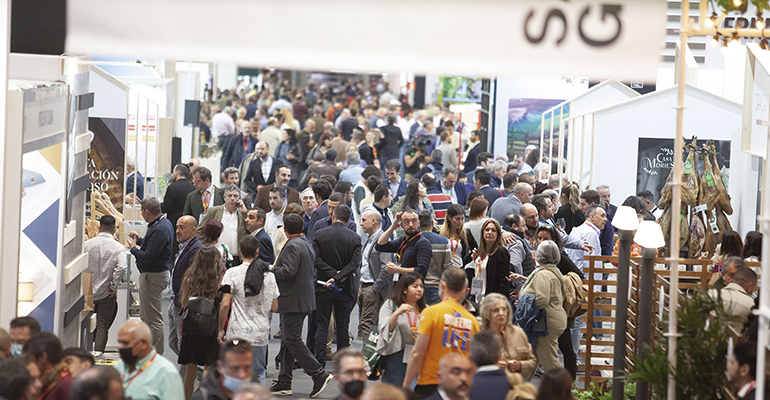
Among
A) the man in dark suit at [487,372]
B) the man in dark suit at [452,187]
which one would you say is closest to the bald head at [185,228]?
the man in dark suit at [487,372]

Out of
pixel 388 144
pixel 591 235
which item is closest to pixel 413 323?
pixel 591 235

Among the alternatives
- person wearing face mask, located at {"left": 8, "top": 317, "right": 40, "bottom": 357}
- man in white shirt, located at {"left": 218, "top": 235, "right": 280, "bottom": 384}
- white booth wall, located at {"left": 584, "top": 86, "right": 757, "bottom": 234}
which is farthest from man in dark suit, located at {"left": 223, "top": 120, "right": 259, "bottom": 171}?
person wearing face mask, located at {"left": 8, "top": 317, "right": 40, "bottom": 357}

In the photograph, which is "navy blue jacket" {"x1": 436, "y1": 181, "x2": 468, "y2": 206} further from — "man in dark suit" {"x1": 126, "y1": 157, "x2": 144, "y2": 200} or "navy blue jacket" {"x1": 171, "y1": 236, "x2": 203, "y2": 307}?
"navy blue jacket" {"x1": 171, "y1": 236, "x2": 203, "y2": 307}

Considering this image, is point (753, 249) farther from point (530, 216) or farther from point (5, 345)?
point (5, 345)

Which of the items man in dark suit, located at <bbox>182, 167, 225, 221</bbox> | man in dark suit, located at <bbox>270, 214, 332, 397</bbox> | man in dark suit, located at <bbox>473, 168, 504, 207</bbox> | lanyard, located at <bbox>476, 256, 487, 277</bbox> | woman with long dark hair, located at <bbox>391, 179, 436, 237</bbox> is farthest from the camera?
man in dark suit, located at <bbox>473, 168, 504, 207</bbox>

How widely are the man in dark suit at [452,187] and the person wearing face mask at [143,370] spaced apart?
711cm

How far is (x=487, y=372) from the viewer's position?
4.52 meters

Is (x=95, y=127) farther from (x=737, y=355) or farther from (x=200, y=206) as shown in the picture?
(x=737, y=355)

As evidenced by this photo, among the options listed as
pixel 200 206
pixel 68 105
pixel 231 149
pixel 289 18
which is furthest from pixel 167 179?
pixel 289 18

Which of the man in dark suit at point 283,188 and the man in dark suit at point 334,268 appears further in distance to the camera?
the man in dark suit at point 283,188

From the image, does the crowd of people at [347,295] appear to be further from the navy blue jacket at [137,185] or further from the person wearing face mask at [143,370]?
the navy blue jacket at [137,185]

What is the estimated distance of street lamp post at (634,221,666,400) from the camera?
5242 mm

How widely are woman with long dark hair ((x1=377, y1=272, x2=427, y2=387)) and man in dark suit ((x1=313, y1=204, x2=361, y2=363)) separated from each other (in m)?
1.66

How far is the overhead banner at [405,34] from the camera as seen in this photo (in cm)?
342
